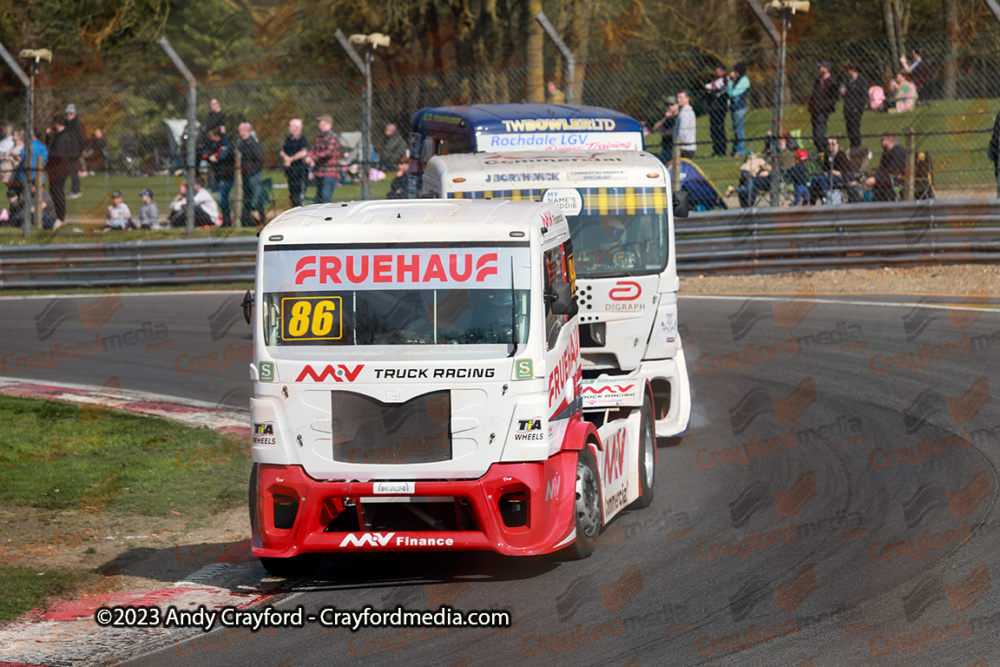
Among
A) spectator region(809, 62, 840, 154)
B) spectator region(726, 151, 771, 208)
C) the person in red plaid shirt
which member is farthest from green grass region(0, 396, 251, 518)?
spectator region(809, 62, 840, 154)

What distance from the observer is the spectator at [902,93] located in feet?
69.5

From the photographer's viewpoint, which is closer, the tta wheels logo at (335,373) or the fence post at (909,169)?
the tta wheels logo at (335,373)

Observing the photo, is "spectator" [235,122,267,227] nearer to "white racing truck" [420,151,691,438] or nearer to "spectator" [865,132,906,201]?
"spectator" [865,132,906,201]

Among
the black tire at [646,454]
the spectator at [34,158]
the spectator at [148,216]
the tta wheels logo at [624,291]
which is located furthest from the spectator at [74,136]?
the black tire at [646,454]

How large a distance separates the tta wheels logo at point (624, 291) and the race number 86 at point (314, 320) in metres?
3.66

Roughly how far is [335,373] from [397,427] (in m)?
0.46

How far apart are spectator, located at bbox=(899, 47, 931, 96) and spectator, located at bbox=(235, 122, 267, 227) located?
10.3m

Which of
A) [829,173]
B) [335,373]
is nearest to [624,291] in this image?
[335,373]

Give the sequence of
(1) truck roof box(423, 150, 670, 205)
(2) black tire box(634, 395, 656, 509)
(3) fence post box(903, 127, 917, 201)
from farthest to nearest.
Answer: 1. (3) fence post box(903, 127, 917, 201)
2. (1) truck roof box(423, 150, 670, 205)
3. (2) black tire box(634, 395, 656, 509)

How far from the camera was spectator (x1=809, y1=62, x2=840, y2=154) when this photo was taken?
1962 cm

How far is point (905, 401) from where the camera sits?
11383 mm

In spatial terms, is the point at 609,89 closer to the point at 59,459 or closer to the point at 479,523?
the point at 59,459

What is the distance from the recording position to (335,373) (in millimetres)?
7184

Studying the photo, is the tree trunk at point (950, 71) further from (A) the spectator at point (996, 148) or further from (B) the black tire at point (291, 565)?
(B) the black tire at point (291, 565)
